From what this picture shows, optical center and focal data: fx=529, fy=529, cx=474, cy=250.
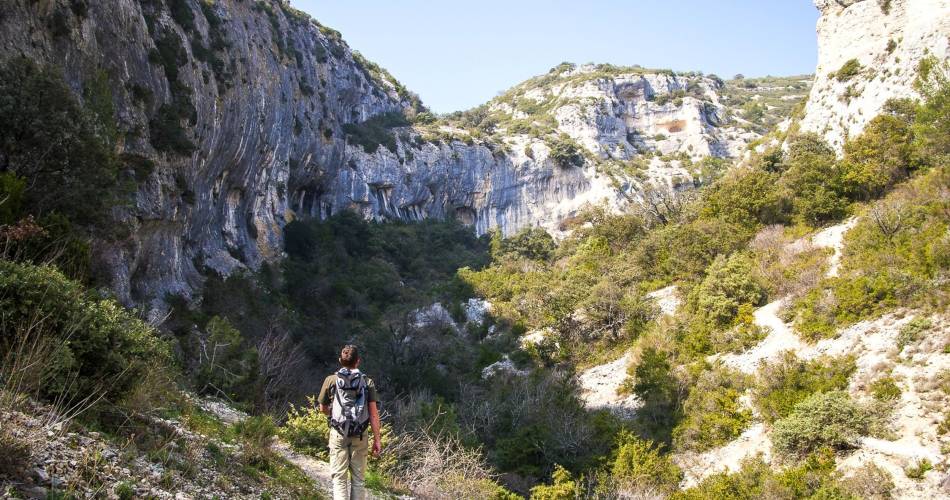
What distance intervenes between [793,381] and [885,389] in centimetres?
235

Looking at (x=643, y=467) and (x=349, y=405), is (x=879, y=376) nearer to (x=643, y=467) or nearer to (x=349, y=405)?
(x=643, y=467)

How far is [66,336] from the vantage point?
4980 mm

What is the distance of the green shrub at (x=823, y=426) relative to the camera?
12984mm

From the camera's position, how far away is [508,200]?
63188 millimetres

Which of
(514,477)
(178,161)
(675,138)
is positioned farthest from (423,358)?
(675,138)

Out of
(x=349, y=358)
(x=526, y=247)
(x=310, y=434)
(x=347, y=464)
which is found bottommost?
(x=310, y=434)

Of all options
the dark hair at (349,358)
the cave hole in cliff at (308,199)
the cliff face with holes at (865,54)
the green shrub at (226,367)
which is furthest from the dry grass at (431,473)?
the cave hole in cliff at (308,199)

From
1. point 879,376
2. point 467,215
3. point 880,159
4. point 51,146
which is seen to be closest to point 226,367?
point 51,146

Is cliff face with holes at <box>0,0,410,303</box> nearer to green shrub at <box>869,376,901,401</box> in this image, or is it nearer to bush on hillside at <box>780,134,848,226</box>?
green shrub at <box>869,376,901,401</box>

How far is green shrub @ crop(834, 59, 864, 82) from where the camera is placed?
102 feet

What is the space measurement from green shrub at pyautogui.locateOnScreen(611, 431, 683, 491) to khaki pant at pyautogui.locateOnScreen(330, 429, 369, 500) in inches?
421

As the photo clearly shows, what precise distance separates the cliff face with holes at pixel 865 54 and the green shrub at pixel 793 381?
63.5 ft

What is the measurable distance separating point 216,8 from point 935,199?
3212cm

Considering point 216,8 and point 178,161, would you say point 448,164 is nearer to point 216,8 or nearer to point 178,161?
point 216,8
